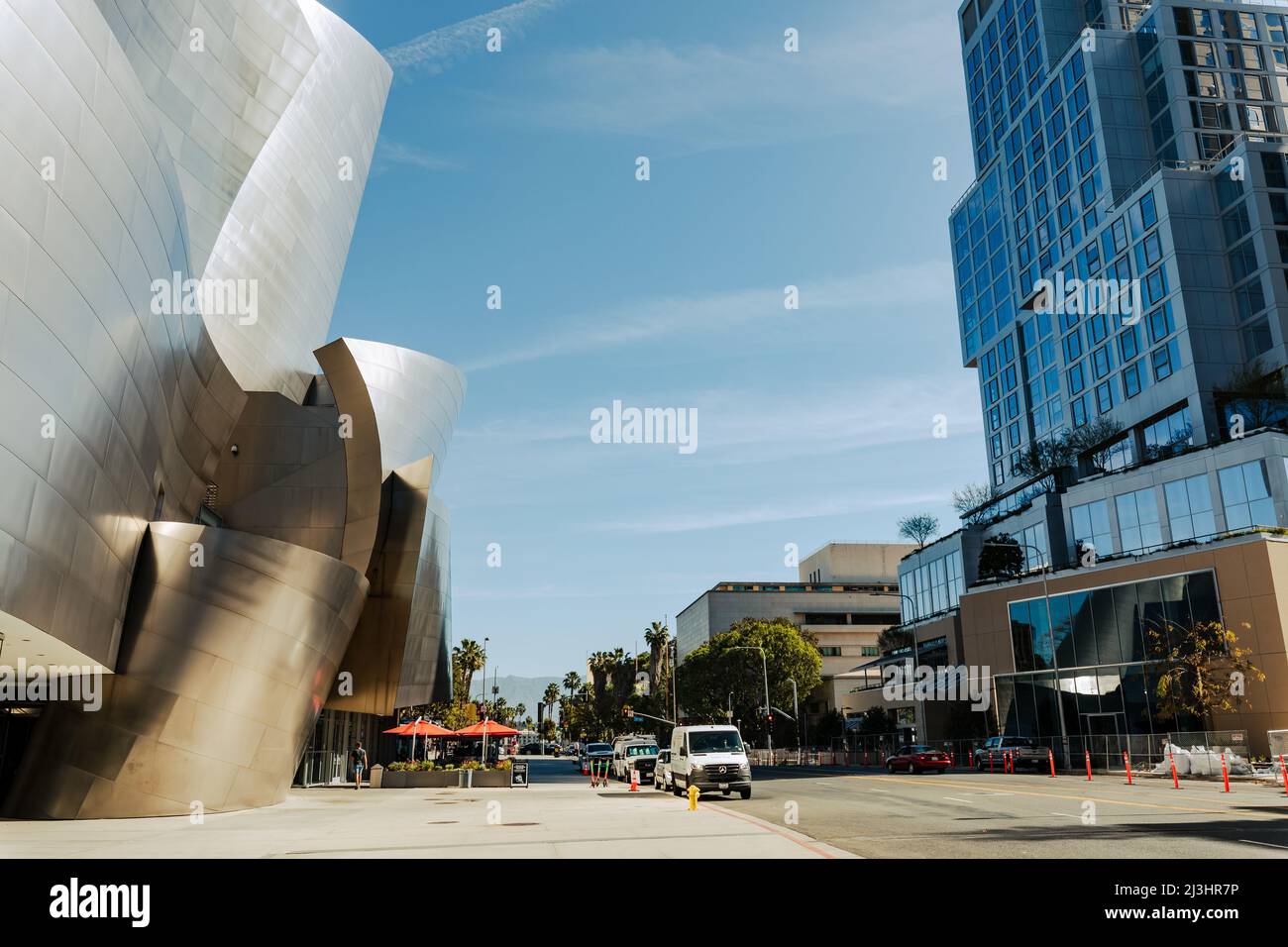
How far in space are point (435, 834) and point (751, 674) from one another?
68708 mm

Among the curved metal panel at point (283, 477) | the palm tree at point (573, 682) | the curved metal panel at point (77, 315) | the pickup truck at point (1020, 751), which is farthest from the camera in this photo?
the palm tree at point (573, 682)

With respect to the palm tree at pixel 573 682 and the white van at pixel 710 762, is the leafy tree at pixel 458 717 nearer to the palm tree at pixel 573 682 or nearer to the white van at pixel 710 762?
the white van at pixel 710 762

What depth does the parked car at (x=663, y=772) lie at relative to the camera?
32.4 meters

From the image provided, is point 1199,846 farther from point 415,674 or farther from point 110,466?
point 415,674

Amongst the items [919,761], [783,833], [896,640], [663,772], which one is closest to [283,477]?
[663,772]

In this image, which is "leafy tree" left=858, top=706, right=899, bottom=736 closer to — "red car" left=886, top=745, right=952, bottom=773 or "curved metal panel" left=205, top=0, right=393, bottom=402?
"red car" left=886, top=745, right=952, bottom=773

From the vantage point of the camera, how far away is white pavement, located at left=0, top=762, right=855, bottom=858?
492 inches

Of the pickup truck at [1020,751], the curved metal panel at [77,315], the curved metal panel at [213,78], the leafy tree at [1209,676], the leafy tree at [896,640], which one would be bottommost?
the pickup truck at [1020,751]

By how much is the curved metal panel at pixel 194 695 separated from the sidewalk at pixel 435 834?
1069 millimetres

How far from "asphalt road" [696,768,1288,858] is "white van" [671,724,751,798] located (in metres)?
0.54

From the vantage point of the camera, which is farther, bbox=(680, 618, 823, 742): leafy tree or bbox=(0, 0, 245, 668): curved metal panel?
bbox=(680, 618, 823, 742): leafy tree

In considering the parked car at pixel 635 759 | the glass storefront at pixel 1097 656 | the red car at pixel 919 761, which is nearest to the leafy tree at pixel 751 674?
the glass storefront at pixel 1097 656

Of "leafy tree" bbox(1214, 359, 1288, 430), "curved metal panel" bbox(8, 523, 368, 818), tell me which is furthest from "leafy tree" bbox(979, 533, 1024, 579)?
"curved metal panel" bbox(8, 523, 368, 818)

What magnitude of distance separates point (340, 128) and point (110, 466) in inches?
1111
